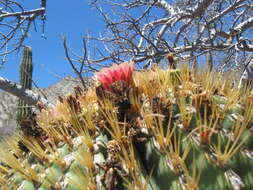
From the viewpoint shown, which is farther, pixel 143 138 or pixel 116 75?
pixel 116 75

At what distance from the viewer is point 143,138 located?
990 millimetres

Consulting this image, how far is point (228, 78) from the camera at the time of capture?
121 cm

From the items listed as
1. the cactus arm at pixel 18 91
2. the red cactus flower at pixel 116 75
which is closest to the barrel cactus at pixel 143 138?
the red cactus flower at pixel 116 75

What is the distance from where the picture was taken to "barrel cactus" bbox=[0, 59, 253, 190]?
2.90ft

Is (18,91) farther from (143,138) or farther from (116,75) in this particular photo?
(143,138)

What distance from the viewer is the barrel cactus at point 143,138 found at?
0.88 meters

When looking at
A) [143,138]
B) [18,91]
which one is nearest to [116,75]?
[143,138]

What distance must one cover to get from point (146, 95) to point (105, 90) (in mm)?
141

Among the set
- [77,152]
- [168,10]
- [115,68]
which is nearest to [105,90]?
[115,68]

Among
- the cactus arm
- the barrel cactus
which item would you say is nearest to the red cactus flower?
the barrel cactus

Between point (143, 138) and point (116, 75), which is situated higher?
point (116, 75)

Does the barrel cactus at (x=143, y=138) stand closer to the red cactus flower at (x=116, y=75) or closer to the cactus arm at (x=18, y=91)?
the red cactus flower at (x=116, y=75)

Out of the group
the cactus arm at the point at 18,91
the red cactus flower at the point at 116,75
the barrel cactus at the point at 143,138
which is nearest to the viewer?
the barrel cactus at the point at 143,138

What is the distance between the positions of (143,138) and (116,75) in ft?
0.97
